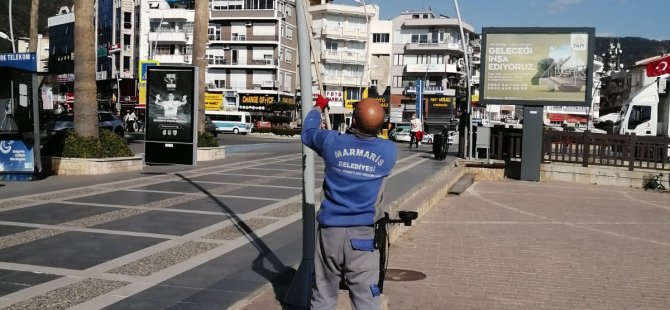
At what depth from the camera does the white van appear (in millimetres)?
62078

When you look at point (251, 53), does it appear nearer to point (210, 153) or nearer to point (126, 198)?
point (210, 153)

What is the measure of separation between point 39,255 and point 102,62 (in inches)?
3260

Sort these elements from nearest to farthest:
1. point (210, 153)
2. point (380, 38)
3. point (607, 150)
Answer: point (607, 150)
point (210, 153)
point (380, 38)

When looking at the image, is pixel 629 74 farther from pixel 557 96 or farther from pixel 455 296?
pixel 455 296

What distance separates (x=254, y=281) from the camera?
609cm

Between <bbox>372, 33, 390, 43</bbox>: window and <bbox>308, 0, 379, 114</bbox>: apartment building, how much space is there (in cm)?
360

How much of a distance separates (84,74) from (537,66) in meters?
13.1

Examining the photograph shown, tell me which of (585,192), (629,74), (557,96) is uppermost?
(629,74)

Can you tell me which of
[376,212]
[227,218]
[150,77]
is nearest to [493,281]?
[376,212]

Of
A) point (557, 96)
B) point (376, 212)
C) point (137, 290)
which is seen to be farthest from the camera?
point (557, 96)

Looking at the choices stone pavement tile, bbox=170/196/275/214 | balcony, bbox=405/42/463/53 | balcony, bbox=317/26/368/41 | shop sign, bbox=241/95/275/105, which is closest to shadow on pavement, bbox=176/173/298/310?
stone pavement tile, bbox=170/196/275/214

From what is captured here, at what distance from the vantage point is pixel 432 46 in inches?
3086

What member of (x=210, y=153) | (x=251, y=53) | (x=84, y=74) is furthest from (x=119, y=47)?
(x=84, y=74)

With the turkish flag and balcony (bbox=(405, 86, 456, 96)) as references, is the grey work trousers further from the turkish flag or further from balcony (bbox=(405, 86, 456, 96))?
balcony (bbox=(405, 86, 456, 96))
